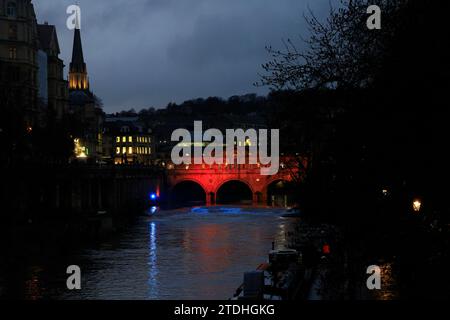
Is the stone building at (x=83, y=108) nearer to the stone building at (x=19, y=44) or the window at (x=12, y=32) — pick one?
the stone building at (x=19, y=44)

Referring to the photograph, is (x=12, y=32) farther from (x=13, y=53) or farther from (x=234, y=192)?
(x=234, y=192)

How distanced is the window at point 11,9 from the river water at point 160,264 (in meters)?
24.6

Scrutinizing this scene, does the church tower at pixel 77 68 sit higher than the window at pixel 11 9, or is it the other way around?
the church tower at pixel 77 68

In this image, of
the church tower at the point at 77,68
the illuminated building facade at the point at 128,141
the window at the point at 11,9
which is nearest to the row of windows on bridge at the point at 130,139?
the illuminated building facade at the point at 128,141

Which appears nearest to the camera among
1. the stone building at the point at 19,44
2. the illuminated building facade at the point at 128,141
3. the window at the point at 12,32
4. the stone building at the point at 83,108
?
the stone building at the point at 19,44

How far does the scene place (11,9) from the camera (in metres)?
86.9

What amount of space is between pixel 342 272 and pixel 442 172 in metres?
8.07

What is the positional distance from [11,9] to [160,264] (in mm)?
44108

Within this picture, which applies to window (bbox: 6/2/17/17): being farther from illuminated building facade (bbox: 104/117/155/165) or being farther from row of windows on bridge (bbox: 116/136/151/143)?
row of windows on bridge (bbox: 116/136/151/143)

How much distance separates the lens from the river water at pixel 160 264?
42094 millimetres

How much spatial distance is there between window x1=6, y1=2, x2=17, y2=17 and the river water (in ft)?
80.6

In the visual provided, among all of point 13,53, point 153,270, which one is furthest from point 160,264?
point 13,53

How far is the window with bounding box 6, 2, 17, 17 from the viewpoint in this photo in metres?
86.8

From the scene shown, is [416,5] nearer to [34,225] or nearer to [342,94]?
[342,94]
